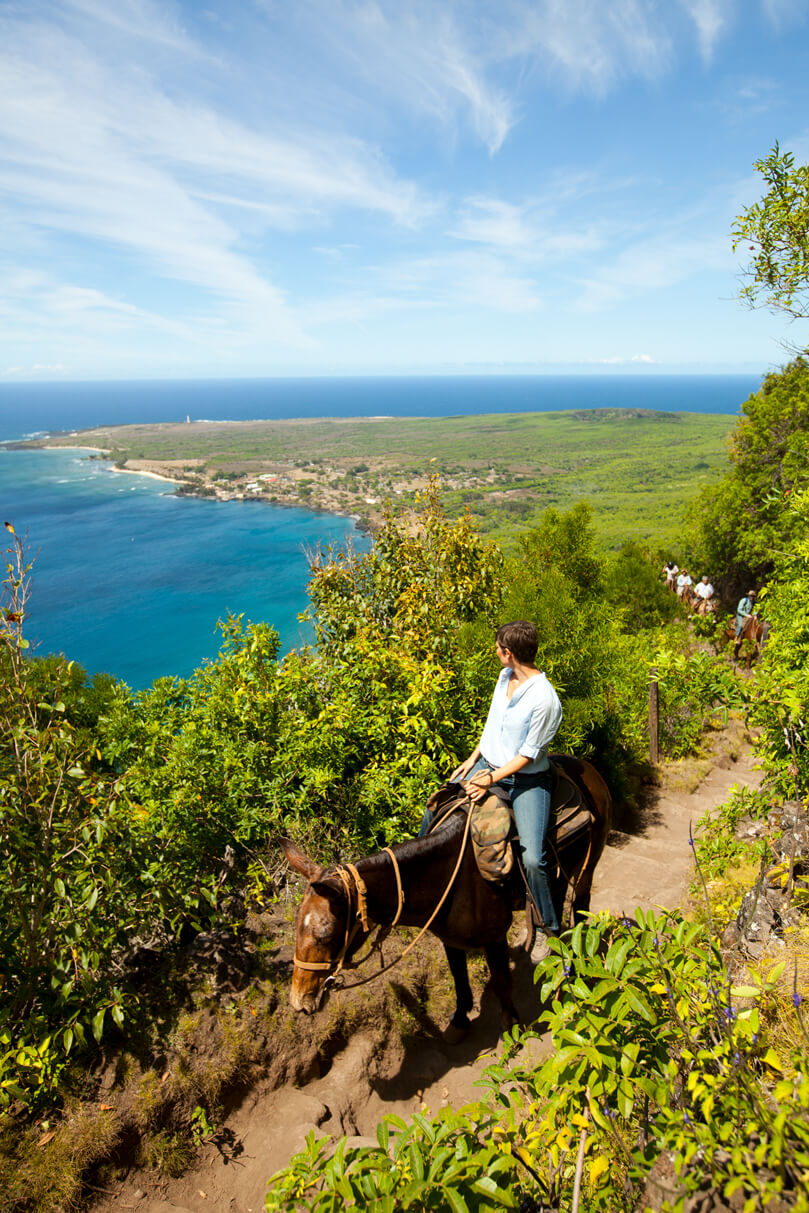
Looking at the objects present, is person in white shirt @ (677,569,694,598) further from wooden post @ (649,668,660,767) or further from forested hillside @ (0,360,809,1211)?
forested hillside @ (0,360,809,1211)

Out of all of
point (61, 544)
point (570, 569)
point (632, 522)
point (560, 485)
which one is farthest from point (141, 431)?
point (570, 569)

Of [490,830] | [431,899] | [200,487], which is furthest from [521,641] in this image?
[200,487]

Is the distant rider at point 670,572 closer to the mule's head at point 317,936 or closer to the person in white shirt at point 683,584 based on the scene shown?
the person in white shirt at point 683,584

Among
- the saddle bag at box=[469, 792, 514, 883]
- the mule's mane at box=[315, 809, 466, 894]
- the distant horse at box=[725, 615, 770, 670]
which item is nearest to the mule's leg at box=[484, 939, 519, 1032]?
the saddle bag at box=[469, 792, 514, 883]

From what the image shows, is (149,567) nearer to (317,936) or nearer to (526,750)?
(526,750)

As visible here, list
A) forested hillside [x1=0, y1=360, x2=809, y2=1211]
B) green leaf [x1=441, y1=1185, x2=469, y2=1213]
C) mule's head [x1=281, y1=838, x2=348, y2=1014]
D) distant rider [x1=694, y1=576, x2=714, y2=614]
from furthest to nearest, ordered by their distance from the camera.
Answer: distant rider [x1=694, y1=576, x2=714, y2=614] < mule's head [x1=281, y1=838, x2=348, y2=1014] < forested hillside [x1=0, y1=360, x2=809, y2=1211] < green leaf [x1=441, y1=1185, x2=469, y2=1213]

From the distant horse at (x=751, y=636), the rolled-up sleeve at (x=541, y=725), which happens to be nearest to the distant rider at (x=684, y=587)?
the distant horse at (x=751, y=636)

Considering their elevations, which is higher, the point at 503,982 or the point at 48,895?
the point at 48,895
